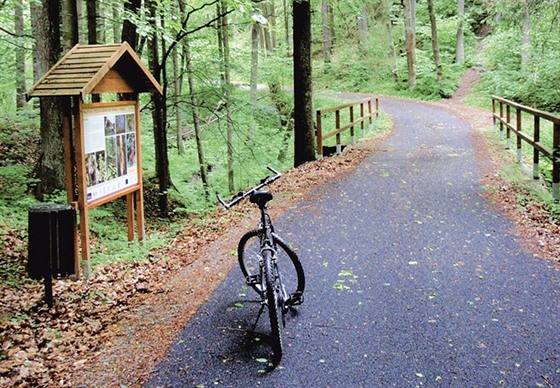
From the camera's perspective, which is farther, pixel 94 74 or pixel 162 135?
pixel 162 135

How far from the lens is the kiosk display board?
6176mm

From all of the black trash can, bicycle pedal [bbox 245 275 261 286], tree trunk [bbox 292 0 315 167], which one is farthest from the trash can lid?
tree trunk [bbox 292 0 315 167]

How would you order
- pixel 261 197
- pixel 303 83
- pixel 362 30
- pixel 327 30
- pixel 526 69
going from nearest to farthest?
pixel 261 197 → pixel 303 83 → pixel 526 69 → pixel 362 30 → pixel 327 30

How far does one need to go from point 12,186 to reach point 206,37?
274 inches

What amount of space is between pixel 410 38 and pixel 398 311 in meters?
25.6

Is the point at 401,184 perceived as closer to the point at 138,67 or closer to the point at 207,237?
the point at 207,237

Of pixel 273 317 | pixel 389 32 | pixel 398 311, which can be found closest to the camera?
pixel 273 317

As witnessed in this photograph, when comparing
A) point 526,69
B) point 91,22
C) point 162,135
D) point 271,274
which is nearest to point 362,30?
point 526,69

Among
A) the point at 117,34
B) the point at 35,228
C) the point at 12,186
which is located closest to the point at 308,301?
the point at 35,228

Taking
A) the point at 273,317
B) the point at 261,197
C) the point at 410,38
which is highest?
the point at 410,38

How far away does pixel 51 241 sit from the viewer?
545cm

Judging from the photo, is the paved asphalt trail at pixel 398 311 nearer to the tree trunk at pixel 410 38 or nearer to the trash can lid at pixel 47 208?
the trash can lid at pixel 47 208

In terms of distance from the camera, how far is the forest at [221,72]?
344 inches

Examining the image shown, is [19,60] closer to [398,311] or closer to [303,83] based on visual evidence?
[303,83]
